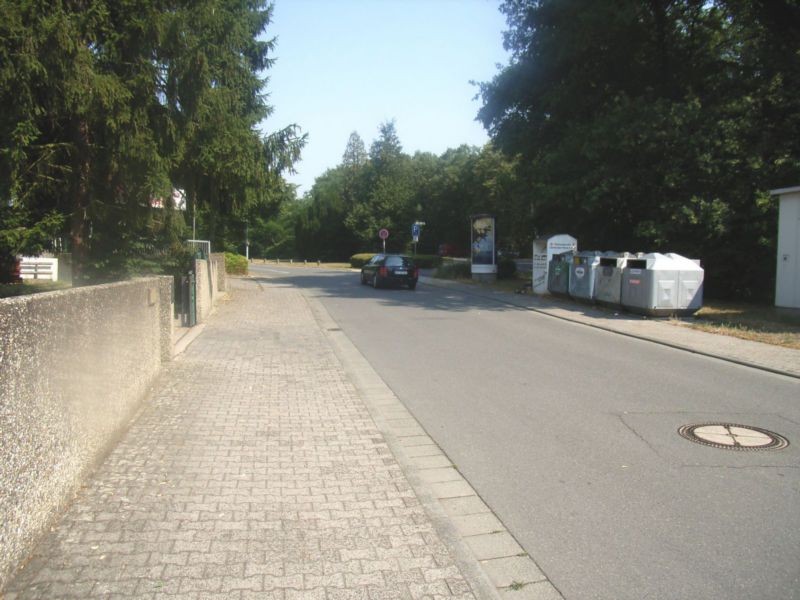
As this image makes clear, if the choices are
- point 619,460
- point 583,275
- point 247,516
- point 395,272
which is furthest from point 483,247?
point 247,516

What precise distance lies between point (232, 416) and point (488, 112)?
22370 millimetres

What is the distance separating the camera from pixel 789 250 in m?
15.3

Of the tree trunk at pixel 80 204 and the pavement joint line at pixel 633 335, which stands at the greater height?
the tree trunk at pixel 80 204

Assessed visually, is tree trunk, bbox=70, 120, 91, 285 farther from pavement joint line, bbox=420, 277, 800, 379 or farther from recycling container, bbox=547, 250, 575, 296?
recycling container, bbox=547, 250, 575, 296

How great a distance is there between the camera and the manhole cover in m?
5.73

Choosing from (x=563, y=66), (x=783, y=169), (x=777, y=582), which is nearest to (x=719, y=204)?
(x=783, y=169)

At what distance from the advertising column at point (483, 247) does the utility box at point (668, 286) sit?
1377cm

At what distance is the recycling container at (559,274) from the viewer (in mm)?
20656

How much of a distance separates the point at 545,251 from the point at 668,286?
755 cm

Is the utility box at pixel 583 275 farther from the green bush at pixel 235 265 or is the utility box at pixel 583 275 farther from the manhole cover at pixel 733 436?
the green bush at pixel 235 265

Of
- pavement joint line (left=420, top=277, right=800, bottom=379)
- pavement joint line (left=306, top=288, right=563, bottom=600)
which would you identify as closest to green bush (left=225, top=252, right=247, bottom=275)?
pavement joint line (left=420, top=277, right=800, bottom=379)

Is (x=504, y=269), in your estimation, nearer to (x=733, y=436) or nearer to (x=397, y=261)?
(x=397, y=261)

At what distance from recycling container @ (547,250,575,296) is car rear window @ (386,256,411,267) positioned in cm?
665

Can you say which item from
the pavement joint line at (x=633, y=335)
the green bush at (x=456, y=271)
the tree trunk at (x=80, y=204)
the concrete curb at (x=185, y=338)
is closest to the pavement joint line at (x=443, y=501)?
the concrete curb at (x=185, y=338)
